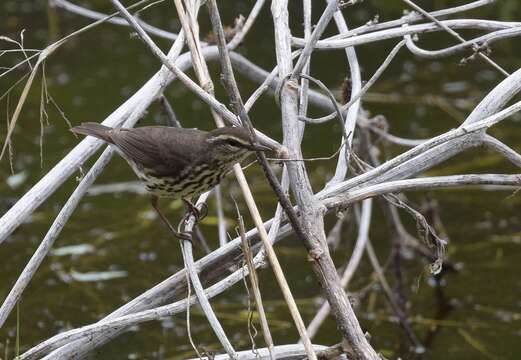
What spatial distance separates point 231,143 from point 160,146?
22.6 inches

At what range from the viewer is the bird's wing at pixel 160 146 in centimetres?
373

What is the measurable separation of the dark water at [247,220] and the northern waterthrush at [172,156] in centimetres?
136

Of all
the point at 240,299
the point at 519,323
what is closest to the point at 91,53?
the point at 240,299

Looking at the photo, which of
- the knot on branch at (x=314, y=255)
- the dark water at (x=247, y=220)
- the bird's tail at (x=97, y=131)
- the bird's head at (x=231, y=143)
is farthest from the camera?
the dark water at (x=247, y=220)

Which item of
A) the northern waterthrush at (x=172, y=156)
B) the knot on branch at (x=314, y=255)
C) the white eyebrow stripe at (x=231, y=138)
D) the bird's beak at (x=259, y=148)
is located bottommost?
the knot on branch at (x=314, y=255)

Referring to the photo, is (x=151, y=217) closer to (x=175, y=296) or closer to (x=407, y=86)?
(x=407, y=86)

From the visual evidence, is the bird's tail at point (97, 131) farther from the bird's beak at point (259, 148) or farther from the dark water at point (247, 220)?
the dark water at point (247, 220)

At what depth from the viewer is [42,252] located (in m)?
3.35

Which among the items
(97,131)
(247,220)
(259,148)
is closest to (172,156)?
(97,131)

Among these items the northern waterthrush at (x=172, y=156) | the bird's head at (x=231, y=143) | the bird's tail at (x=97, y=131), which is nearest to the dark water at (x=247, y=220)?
the northern waterthrush at (x=172, y=156)

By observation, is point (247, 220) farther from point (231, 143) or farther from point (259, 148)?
point (259, 148)

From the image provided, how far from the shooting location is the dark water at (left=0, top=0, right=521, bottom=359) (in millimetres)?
5312

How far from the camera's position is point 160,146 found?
382cm

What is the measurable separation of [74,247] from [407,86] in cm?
313
